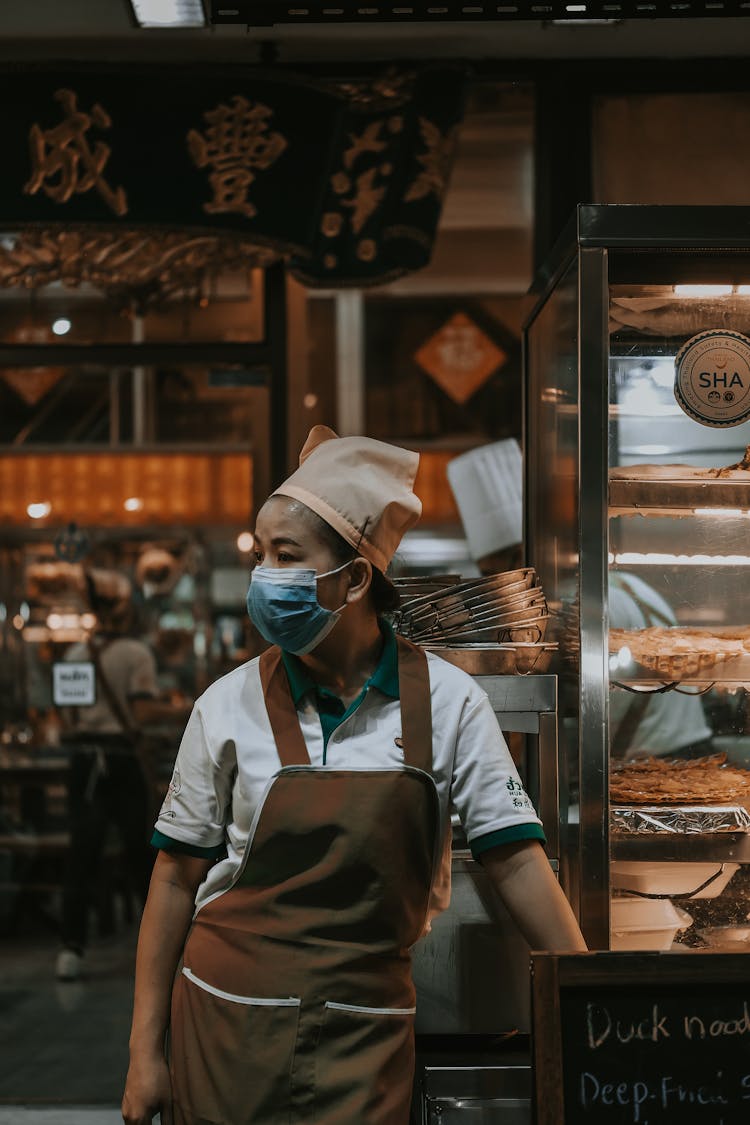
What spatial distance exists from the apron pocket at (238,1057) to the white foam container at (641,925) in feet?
2.99

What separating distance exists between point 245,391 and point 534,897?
9.54 ft

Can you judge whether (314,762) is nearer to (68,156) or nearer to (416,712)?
(416,712)

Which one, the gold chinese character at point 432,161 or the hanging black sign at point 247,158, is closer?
the hanging black sign at point 247,158

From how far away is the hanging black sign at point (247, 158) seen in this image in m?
3.68

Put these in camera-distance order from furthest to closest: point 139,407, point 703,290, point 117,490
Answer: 1. point 117,490
2. point 139,407
3. point 703,290

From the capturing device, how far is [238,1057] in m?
1.82

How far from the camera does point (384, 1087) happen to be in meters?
1.84

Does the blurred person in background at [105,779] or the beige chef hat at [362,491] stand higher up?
the beige chef hat at [362,491]

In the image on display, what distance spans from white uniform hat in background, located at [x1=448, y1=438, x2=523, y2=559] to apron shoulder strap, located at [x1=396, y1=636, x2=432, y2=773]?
1382 mm

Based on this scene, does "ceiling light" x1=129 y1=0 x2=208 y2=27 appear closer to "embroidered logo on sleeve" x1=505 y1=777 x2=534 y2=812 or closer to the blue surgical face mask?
the blue surgical face mask

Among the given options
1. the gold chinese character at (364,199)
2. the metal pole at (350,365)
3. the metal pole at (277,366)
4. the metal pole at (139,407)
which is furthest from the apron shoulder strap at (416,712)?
the metal pole at (139,407)

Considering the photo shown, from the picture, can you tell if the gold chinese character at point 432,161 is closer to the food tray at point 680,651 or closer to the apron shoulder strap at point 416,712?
the food tray at point 680,651

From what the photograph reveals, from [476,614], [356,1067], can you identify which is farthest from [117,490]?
[356,1067]

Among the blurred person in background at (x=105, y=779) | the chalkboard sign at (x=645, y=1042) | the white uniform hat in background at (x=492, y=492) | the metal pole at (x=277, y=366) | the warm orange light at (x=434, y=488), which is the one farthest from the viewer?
the warm orange light at (x=434, y=488)
